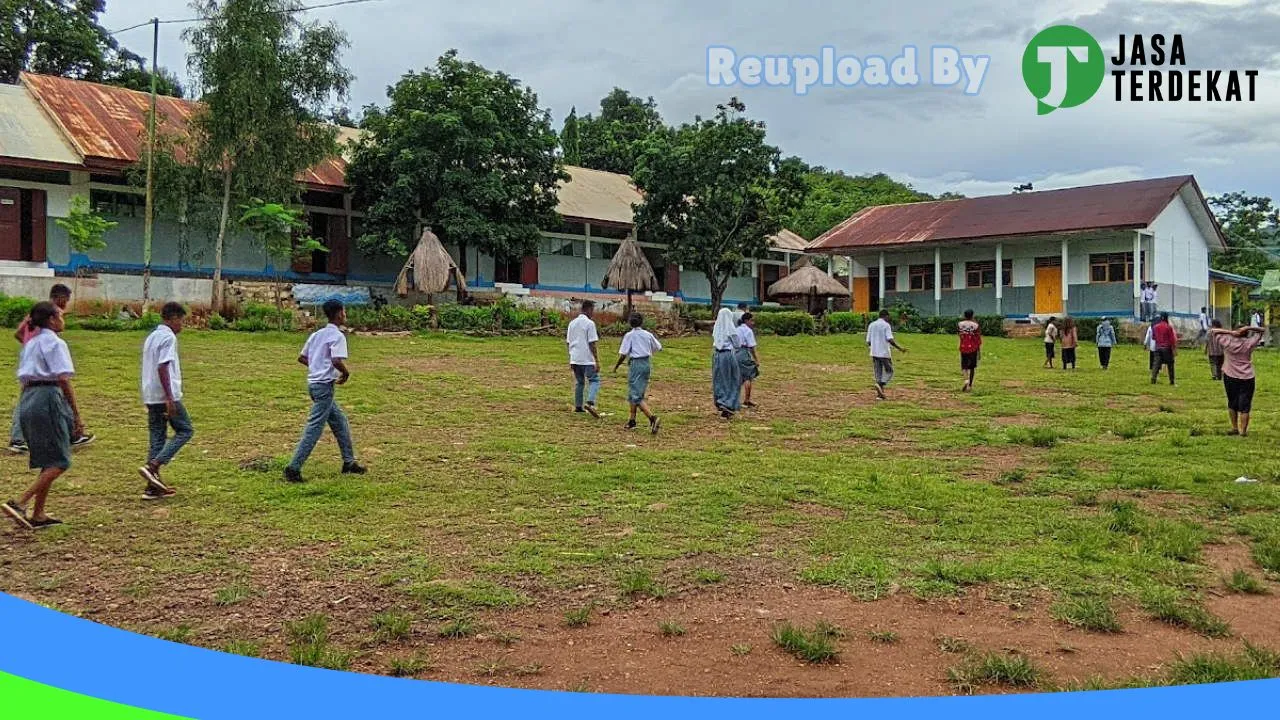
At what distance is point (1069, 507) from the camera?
738 cm

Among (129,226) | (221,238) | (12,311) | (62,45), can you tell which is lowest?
(12,311)

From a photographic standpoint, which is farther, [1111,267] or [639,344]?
[1111,267]

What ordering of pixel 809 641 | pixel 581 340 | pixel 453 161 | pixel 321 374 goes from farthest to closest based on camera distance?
pixel 453 161, pixel 581 340, pixel 321 374, pixel 809 641

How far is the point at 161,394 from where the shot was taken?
7152 mm

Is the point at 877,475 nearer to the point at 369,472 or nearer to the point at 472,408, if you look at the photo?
the point at 369,472

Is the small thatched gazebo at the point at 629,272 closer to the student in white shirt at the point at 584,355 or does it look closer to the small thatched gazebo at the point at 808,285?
the small thatched gazebo at the point at 808,285

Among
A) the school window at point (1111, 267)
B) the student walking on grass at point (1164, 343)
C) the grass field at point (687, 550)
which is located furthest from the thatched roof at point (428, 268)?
the school window at point (1111, 267)

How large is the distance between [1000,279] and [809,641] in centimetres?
2790

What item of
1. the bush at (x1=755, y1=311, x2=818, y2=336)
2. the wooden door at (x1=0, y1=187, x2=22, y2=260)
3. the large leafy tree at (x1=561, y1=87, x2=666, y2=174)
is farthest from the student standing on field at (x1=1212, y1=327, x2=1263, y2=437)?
the large leafy tree at (x1=561, y1=87, x2=666, y2=174)

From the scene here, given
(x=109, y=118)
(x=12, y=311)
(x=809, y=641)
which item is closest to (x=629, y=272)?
(x=109, y=118)

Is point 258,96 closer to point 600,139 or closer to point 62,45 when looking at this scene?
point 62,45

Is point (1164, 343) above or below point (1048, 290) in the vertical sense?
below

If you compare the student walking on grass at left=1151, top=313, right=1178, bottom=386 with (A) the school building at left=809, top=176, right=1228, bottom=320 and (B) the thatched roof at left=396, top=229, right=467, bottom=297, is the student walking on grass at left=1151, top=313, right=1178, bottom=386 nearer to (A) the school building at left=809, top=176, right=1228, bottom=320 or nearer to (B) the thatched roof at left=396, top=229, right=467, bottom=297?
(A) the school building at left=809, top=176, right=1228, bottom=320

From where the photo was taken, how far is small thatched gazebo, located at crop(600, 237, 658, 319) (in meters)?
25.4
